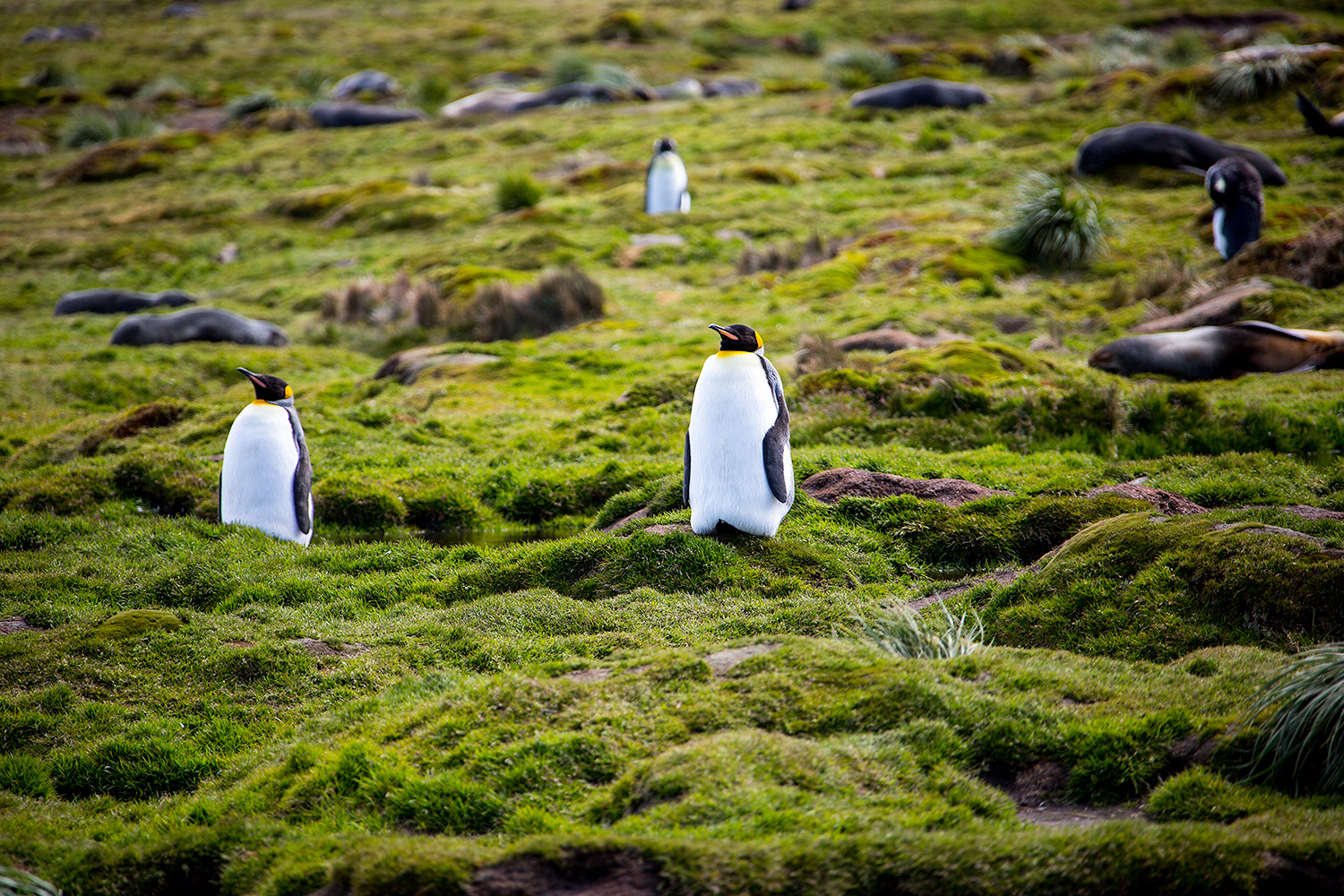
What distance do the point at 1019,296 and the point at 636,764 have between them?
14.7m

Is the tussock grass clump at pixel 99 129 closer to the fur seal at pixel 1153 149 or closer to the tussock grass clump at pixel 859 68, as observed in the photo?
the tussock grass clump at pixel 859 68

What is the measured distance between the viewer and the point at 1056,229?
1930 cm

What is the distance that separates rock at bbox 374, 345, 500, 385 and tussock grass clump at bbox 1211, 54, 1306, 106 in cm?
2217

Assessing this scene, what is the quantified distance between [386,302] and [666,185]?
805 centimetres

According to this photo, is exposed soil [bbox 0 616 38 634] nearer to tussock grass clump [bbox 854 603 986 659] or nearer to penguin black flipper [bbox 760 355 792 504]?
penguin black flipper [bbox 760 355 792 504]

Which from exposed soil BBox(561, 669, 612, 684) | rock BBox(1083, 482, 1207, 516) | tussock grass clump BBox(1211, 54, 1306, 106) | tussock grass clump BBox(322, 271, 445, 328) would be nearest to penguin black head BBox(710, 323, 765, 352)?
exposed soil BBox(561, 669, 612, 684)

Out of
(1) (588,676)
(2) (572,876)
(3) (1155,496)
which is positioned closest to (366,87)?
(3) (1155,496)

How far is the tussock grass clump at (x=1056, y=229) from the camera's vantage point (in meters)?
→ 19.2

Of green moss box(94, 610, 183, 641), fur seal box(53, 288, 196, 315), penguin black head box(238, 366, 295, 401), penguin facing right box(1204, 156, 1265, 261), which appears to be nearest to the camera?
green moss box(94, 610, 183, 641)

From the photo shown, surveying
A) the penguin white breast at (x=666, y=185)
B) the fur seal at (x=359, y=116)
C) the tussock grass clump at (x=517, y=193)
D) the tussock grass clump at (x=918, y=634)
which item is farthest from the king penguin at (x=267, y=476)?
the fur seal at (x=359, y=116)

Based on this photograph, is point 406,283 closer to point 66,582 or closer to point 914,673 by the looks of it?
point 66,582

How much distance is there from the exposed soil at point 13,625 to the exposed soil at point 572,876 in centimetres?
541

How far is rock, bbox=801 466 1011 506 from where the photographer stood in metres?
9.47

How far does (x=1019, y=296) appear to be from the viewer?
58.0ft
